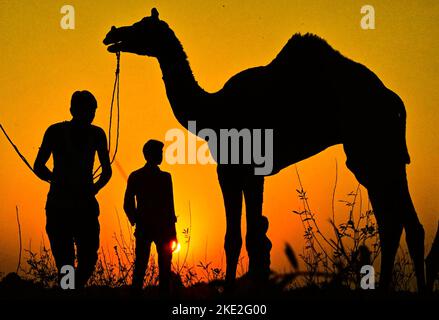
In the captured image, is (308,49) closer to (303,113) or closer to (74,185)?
(303,113)

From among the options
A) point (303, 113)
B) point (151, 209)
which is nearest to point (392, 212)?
point (303, 113)

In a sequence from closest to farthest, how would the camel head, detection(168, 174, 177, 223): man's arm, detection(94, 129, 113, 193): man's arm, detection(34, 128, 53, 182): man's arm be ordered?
1. detection(34, 128, 53, 182): man's arm
2. detection(94, 129, 113, 193): man's arm
3. detection(168, 174, 177, 223): man's arm
4. the camel head

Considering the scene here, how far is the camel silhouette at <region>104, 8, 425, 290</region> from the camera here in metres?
8.84

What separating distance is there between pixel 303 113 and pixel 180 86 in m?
1.82

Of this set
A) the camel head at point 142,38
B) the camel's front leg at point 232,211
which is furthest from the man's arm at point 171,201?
the camel head at point 142,38

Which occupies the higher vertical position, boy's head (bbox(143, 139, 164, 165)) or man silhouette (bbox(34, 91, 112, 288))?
boy's head (bbox(143, 139, 164, 165))

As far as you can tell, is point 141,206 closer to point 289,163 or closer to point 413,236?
point 289,163

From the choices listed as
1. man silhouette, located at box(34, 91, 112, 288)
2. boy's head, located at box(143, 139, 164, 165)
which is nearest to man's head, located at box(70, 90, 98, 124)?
man silhouette, located at box(34, 91, 112, 288)

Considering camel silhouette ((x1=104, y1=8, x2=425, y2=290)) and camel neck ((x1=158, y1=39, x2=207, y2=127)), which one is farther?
camel neck ((x1=158, y1=39, x2=207, y2=127))

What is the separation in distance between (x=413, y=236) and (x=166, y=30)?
4.45 metres

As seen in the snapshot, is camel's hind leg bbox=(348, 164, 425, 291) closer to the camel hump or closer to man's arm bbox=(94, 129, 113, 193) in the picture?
the camel hump

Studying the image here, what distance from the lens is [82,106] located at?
686cm
